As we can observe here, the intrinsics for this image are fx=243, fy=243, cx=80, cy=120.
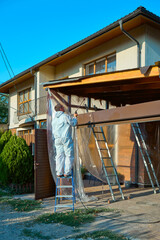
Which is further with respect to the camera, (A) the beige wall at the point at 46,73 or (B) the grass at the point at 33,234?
(A) the beige wall at the point at 46,73

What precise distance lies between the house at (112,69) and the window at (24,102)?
1812 mm

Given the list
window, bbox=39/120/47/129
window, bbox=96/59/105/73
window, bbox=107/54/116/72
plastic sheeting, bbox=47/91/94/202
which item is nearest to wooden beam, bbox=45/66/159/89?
plastic sheeting, bbox=47/91/94/202

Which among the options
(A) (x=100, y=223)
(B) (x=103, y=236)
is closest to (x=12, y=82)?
(A) (x=100, y=223)

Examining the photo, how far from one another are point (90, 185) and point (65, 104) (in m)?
3.75

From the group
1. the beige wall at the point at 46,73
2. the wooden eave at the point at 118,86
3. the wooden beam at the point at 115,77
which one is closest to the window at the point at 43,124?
the beige wall at the point at 46,73

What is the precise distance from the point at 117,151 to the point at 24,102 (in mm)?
10531

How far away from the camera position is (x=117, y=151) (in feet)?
25.9

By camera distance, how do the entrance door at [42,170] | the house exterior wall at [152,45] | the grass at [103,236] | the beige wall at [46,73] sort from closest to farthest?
the grass at [103,236] → the entrance door at [42,170] → the house exterior wall at [152,45] → the beige wall at [46,73]

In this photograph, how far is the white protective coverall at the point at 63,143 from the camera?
566 centimetres

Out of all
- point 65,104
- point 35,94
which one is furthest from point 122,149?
point 35,94

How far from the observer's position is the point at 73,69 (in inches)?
476

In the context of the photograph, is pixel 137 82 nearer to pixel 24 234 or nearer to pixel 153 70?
pixel 153 70

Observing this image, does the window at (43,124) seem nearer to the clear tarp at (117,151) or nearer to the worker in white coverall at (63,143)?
the clear tarp at (117,151)

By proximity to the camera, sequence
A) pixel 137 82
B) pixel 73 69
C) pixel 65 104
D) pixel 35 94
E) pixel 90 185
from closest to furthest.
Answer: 1. pixel 137 82
2. pixel 65 104
3. pixel 90 185
4. pixel 73 69
5. pixel 35 94
